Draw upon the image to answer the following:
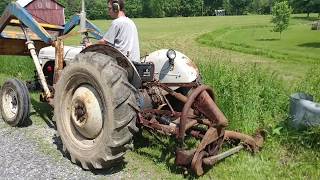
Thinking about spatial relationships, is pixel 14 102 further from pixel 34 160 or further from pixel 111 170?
pixel 111 170

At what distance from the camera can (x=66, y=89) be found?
5.33 m

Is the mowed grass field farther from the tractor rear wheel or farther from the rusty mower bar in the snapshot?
the tractor rear wheel

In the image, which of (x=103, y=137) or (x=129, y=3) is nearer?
(x=103, y=137)

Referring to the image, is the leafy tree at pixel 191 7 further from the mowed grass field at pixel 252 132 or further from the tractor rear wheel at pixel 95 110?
the tractor rear wheel at pixel 95 110

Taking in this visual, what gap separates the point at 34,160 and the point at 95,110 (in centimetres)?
115

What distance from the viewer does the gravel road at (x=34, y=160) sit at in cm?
490

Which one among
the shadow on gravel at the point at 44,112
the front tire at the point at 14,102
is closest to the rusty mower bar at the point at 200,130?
the front tire at the point at 14,102

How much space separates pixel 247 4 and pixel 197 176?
125 metres

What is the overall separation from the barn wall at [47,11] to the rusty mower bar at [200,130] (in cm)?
389

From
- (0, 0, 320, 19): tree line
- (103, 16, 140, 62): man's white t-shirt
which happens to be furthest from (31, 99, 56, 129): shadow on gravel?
(0, 0, 320, 19): tree line

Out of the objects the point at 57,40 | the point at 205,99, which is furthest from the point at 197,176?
the point at 57,40

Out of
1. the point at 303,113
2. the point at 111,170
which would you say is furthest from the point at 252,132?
the point at 111,170

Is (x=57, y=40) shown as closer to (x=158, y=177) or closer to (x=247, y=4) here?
(x=158, y=177)

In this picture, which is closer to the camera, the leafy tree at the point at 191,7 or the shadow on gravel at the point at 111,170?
the shadow on gravel at the point at 111,170
